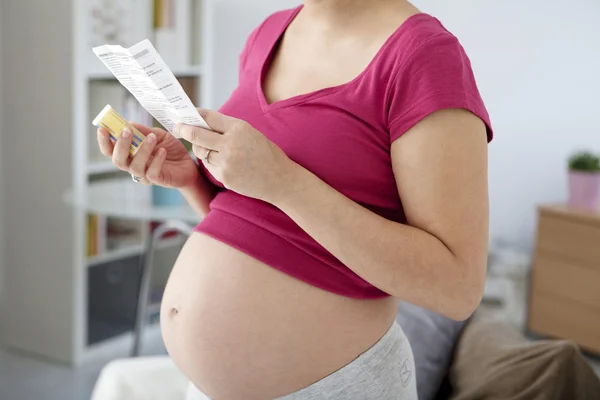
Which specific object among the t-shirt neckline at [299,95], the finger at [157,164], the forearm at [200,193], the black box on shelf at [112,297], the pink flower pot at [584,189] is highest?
the t-shirt neckline at [299,95]

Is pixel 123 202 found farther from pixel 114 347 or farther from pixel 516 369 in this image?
pixel 516 369

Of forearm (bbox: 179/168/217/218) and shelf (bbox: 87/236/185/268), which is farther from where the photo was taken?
shelf (bbox: 87/236/185/268)

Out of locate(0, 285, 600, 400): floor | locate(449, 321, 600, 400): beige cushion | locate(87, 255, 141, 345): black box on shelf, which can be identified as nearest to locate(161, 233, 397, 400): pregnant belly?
locate(449, 321, 600, 400): beige cushion

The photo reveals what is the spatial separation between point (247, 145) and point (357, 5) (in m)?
0.31

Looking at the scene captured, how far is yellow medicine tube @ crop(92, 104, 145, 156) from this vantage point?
0.96 m

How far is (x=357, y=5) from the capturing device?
0.99m

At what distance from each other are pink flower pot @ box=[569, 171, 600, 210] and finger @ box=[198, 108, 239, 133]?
9.56 ft

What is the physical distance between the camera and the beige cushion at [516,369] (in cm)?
139

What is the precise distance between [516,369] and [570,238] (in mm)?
→ 2108

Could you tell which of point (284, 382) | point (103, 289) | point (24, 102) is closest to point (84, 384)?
point (103, 289)

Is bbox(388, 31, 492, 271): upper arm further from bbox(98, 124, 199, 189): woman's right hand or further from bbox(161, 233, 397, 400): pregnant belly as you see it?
bbox(98, 124, 199, 189): woman's right hand

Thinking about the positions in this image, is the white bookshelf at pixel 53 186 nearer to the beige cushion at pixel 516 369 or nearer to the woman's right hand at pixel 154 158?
the beige cushion at pixel 516 369

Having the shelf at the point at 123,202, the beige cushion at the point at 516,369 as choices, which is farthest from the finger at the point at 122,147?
the shelf at the point at 123,202

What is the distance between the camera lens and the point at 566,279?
3.46 metres
